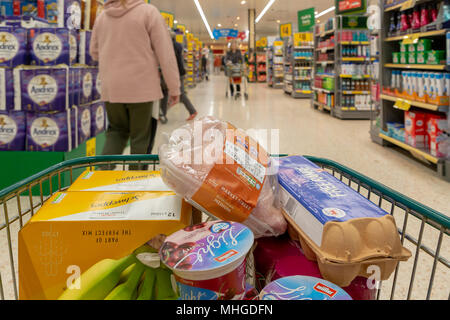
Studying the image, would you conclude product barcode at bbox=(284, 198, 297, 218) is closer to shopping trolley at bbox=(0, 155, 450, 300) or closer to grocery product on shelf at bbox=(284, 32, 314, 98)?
shopping trolley at bbox=(0, 155, 450, 300)

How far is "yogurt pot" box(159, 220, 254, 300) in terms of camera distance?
70 cm

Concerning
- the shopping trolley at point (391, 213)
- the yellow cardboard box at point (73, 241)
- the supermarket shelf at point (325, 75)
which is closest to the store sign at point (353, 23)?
the supermarket shelf at point (325, 75)

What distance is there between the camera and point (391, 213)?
1.02m

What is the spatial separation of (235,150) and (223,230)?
9.5 inches

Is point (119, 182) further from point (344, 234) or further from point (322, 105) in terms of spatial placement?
point (322, 105)

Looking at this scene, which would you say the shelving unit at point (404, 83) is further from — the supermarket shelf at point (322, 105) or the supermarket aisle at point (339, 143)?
the supermarket shelf at point (322, 105)

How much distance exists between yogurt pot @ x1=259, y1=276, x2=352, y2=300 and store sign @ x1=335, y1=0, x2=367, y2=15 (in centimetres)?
725

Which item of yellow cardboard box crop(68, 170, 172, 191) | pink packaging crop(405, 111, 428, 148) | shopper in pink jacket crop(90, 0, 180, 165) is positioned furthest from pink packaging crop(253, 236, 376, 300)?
pink packaging crop(405, 111, 428, 148)

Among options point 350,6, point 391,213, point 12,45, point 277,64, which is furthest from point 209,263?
point 277,64

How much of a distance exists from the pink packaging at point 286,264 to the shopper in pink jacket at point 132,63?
1.85 metres

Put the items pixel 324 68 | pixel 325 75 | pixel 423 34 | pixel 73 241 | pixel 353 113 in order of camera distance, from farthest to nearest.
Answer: pixel 324 68, pixel 325 75, pixel 353 113, pixel 423 34, pixel 73 241

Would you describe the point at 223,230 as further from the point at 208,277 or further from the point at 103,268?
the point at 103,268

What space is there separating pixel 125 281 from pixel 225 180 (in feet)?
1.11

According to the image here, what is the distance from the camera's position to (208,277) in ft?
2.30
